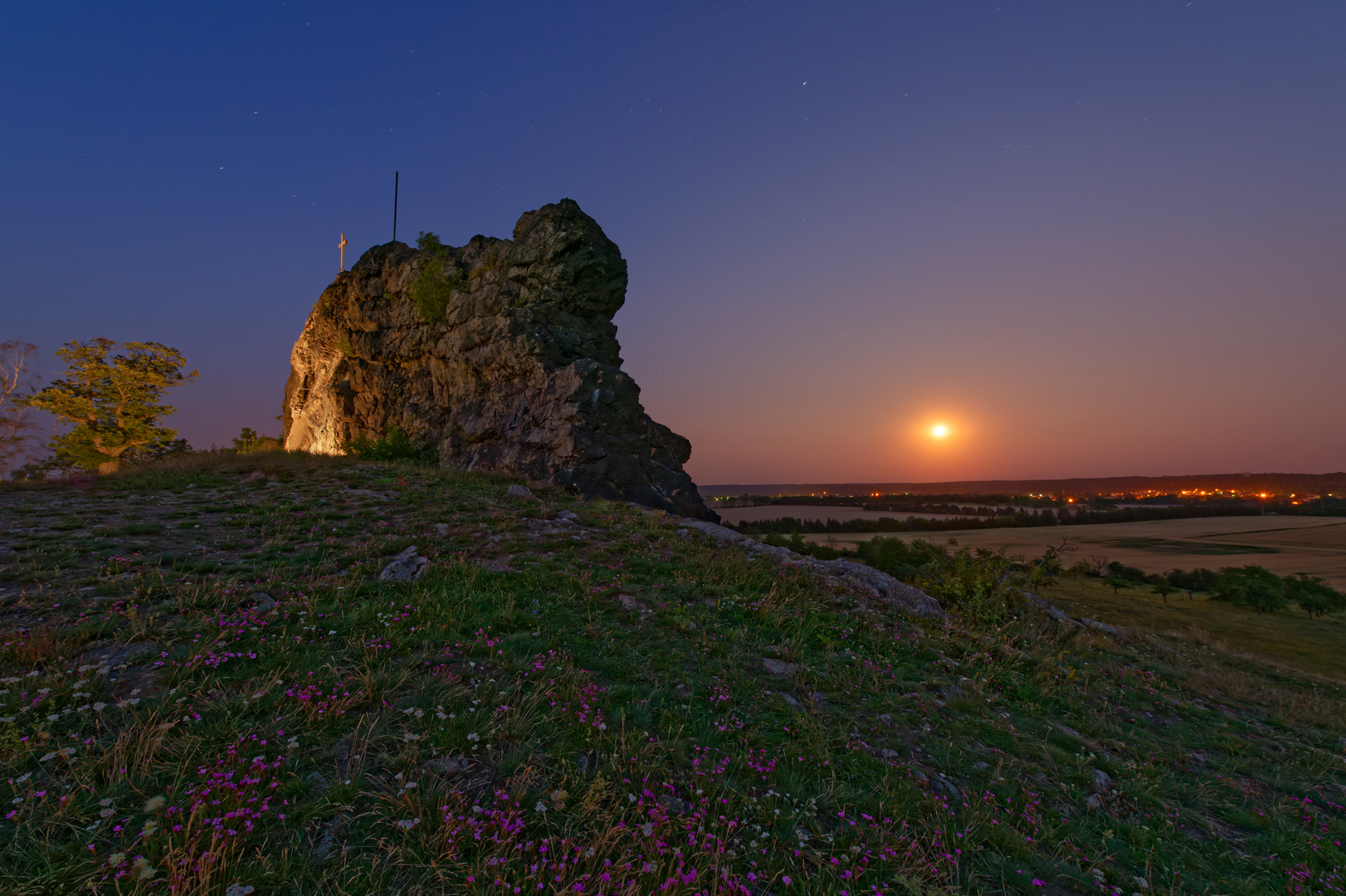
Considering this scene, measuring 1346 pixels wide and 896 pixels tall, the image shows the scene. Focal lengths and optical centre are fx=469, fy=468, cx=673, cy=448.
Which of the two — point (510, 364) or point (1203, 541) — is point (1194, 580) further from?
point (510, 364)

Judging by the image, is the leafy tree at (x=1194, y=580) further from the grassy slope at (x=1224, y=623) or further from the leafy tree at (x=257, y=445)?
the leafy tree at (x=257, y=445)

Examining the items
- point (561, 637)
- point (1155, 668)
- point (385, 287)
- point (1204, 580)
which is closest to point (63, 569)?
point (561, 637)

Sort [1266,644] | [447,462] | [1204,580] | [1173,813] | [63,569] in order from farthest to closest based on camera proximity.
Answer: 1. [1204,580]
2. [447,462]
3. [1266,644]
4. [63,569]
5. [1173,813]

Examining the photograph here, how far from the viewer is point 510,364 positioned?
2388cm

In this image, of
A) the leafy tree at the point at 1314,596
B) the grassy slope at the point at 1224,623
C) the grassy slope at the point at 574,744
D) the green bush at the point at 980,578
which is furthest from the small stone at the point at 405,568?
the leafy tree at the point at 1314,596

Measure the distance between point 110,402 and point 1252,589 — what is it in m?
74.5

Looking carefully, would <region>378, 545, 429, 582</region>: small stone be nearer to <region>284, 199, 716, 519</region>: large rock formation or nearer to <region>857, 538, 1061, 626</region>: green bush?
<region>284, 199, 716, 519</region>: large rock formation

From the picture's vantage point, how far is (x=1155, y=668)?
9938 millimetres

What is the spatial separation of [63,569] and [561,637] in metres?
7.75

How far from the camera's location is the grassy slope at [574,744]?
112 inches

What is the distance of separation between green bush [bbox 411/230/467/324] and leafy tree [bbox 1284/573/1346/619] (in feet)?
168

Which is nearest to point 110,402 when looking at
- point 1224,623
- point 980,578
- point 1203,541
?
point 980,578

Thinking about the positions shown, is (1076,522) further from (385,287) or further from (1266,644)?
(385,287)

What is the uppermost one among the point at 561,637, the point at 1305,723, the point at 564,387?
the point at 564,387
